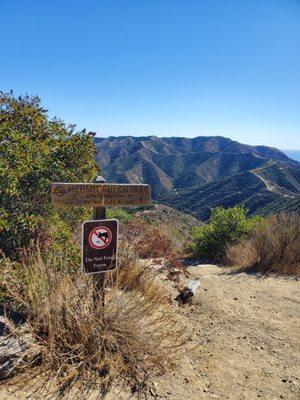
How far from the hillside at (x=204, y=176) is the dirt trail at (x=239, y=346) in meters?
52.2

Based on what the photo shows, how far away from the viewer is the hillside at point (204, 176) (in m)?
86.9

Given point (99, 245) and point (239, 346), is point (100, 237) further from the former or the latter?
point (239, 346)

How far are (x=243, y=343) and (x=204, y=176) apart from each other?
492 ft

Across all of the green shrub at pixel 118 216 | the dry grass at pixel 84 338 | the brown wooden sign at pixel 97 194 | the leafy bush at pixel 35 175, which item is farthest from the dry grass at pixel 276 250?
the brown wooden sign at pixel 97 194

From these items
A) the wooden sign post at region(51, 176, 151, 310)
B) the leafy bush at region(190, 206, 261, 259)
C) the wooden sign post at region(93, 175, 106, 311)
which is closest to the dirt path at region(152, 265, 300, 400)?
Result: the wooden sign post at region(93, 175, 106, 311)

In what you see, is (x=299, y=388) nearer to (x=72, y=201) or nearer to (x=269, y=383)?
(x=269, y=383)

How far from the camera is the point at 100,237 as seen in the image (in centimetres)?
361

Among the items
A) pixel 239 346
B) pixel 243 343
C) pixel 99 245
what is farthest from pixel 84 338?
pixel 243 343

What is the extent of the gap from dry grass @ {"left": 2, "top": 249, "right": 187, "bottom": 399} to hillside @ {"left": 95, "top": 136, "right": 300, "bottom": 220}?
5460 cm

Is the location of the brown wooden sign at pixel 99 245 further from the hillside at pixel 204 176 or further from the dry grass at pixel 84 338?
the hillside at pixel 204 176

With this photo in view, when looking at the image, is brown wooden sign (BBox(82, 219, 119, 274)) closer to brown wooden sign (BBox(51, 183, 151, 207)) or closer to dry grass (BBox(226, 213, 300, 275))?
brown wooden sign (BBox(51, 183, 151, 207))

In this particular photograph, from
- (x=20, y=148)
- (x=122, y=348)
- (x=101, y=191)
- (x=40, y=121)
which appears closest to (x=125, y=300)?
(x=122, y=348)

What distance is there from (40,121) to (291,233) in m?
5.34

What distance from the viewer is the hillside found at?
86.9 metres
